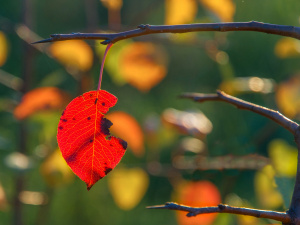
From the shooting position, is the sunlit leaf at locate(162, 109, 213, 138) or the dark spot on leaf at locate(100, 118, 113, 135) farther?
the sunlit leaf at locate(162, 109, 213, 138)

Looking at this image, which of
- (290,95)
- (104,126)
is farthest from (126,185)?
(104,126)

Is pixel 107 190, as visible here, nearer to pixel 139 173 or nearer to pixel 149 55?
pixel 139 173

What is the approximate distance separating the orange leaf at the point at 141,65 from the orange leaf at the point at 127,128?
0.06 metres

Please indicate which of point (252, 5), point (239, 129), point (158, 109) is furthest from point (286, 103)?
point (158, 109)

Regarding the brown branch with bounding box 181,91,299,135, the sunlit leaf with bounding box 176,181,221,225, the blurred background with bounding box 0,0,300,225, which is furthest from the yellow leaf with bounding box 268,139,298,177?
the brown branch with bounding box 181,91,299,135

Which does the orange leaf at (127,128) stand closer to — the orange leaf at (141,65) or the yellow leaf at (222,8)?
the orange leaf at (141,65)

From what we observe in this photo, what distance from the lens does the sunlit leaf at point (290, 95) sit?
0.75m

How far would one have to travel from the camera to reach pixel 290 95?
0.75m

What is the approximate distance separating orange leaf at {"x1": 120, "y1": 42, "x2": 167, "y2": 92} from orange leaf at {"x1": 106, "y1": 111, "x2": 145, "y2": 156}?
6 cm

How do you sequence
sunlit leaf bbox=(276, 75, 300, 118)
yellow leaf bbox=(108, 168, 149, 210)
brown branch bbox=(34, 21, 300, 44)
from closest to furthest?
brown branch bbox=(34, 21, 300, 44)
sunlit leaf bbox=(276, 75, 300, 118)
yellow leaf bbox=(108, 168, 149, 210)

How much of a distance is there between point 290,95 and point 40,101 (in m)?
0.38

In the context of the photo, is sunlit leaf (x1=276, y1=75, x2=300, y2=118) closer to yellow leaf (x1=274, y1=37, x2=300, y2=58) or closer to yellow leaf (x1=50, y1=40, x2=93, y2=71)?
yellow leaf (x1=274, y1=37, x2=300, y2=58)

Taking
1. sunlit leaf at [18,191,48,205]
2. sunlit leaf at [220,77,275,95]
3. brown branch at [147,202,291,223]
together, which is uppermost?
sunlit leaf at [220,77,275,95]

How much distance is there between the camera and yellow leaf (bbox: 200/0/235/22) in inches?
30.3
